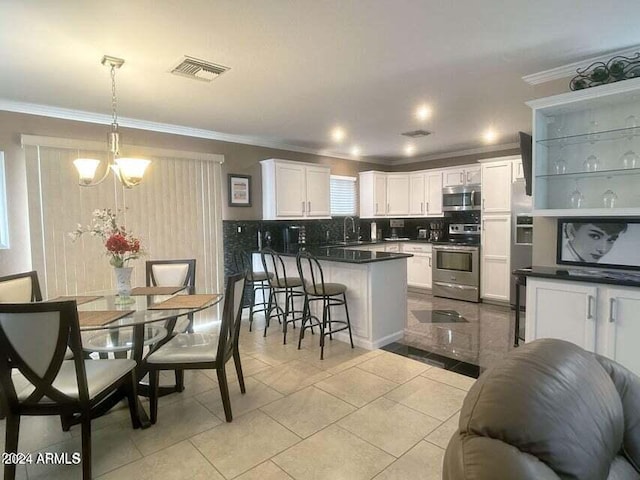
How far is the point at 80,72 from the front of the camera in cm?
266

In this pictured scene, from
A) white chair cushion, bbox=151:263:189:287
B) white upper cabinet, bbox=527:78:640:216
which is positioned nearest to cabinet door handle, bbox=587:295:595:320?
white upper cabinet, bbox=527:78:640:216

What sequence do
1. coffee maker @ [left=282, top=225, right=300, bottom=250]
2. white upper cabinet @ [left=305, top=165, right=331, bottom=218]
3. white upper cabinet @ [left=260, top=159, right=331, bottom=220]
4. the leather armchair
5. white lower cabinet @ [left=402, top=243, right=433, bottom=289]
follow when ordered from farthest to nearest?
white lower cabinet @ [left=402, top=243, right=433, bottom=289]
white upper cabinet @ [left=305, top=165, right=331, bottom=218]
coffee maker @ [left=282, top=225, right=300, bottom=250]
white upper cabinet @ [left=260, top=159, right=331, bottom=220]
the leather armchair

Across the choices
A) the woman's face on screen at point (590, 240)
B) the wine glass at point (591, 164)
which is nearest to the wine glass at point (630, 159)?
the wine glass at point (591, 164)

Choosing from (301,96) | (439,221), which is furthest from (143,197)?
(439,221)

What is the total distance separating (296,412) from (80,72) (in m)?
2.89

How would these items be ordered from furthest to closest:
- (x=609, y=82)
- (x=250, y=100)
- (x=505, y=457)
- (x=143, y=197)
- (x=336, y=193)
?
(x=336, y=193) < (x=143, y=197) < (x=250, y=100) < (x=609, y=82) < (x=505, y=457)

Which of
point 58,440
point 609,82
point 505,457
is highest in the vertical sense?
point 609,82

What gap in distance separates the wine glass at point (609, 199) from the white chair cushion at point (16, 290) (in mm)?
4348

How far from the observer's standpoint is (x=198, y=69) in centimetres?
263

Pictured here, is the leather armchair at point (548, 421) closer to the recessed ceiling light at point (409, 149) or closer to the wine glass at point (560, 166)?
the wine glass at point (560, 166)

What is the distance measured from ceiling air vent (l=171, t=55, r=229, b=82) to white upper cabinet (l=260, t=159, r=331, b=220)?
221cm

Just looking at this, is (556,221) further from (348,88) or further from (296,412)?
(296,412)

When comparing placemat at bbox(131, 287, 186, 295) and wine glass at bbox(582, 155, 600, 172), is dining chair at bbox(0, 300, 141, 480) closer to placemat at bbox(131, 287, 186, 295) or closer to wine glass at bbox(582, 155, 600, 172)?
placemat at bbox(131, 287, 186, 295)

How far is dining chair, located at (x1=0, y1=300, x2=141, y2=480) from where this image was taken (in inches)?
69.7
